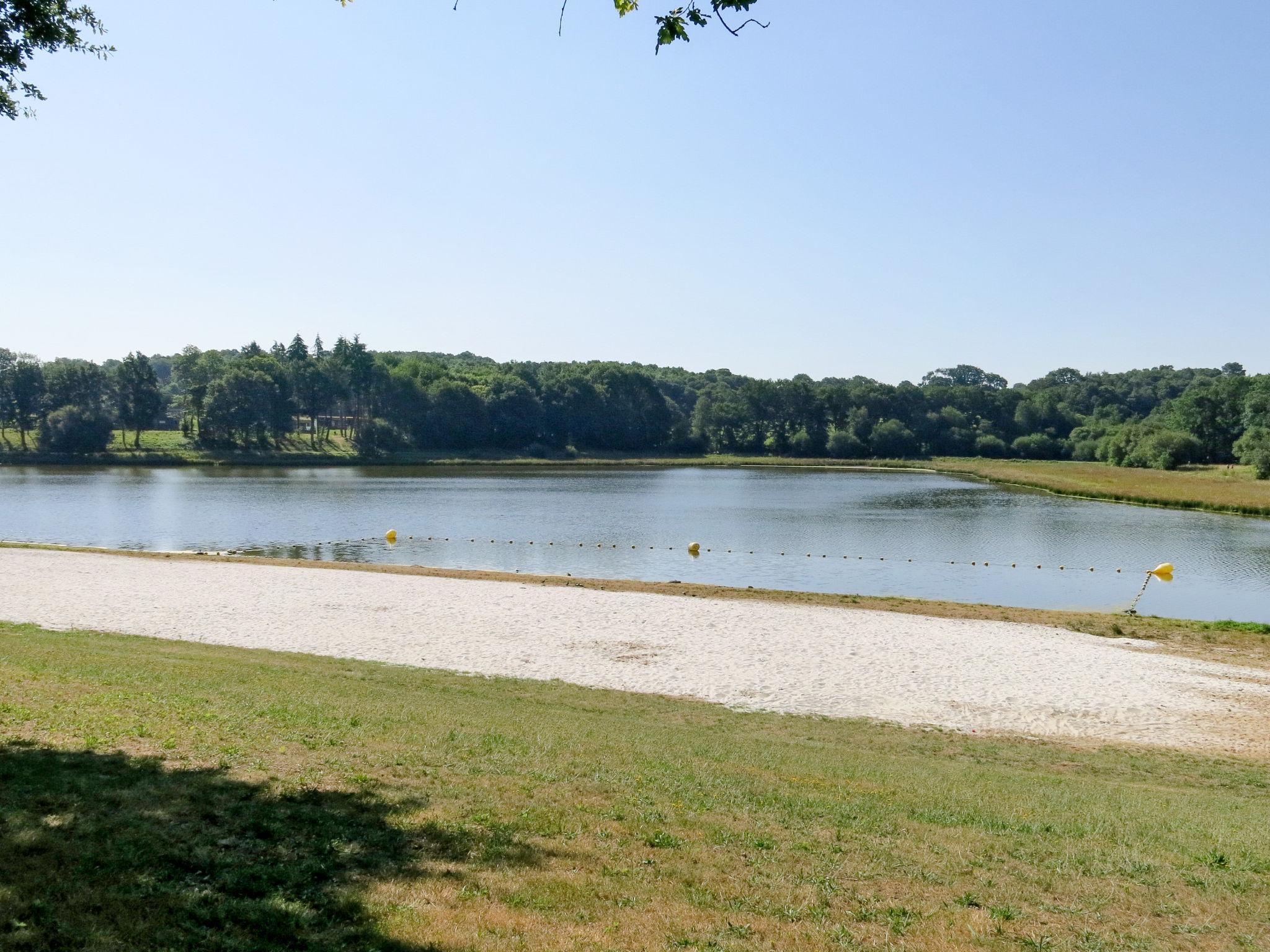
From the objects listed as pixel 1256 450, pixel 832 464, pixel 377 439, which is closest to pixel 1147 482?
pixel 1256 450

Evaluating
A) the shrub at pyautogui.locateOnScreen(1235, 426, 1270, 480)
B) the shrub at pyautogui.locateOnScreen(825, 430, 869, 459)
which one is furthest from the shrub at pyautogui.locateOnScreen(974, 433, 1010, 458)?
the shrub at pyautogui.locateOnScreen(1235, 426, 1270, 480)

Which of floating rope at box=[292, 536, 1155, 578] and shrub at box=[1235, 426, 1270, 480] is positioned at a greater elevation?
shrub at box=[1235, 426, 1270, 480]

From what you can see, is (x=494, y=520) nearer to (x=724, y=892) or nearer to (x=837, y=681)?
(x=837, y=681)

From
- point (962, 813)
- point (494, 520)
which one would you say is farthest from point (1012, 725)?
point (494, 520)

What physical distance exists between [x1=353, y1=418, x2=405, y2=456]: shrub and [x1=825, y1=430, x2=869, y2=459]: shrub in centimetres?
6465

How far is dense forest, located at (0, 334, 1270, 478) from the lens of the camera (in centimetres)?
11538

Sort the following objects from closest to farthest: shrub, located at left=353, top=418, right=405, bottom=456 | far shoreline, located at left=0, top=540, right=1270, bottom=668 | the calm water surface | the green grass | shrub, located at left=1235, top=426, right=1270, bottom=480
→ the green grass < far shoreline, located at left=0, top=540, right=1270, bottom=668 < the calm water surface < shrub, located at left=1235, top=426, right=1270, bottom=480 < shrub, located at left=353, top=418, right=405, bottom=456

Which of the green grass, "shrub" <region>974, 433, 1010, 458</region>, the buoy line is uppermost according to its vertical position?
"shrub" <region>974, 433, 1010, 458</region>

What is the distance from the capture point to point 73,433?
109 meters

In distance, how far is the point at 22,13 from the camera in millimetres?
11211

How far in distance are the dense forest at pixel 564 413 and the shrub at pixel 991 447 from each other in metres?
0.21

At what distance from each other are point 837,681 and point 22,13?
16.4 meters

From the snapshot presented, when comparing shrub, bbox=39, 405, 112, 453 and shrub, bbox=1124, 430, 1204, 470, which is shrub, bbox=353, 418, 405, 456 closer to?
shrub, bbox=39, 405, 112, 453

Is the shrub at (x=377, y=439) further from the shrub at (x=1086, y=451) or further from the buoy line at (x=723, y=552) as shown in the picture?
the shrub at (x=1086, y=451)
